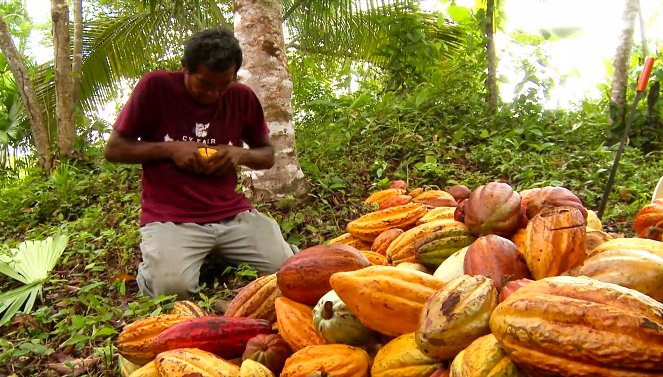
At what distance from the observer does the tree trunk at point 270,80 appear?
392cm

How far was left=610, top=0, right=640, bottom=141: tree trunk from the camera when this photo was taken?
17.3ft

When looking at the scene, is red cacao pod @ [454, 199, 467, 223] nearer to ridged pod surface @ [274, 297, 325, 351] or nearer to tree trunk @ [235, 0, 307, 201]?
ridged pod surface @ [274, 297, 325, 351]

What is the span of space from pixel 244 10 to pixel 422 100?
2.41m

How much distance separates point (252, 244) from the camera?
3.24m

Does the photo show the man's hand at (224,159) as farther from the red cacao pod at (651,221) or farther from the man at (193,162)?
the red cacao pod at (651,221)

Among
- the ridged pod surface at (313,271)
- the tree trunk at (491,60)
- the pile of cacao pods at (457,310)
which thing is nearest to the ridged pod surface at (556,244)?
the pile of cacao pods at (457,310)

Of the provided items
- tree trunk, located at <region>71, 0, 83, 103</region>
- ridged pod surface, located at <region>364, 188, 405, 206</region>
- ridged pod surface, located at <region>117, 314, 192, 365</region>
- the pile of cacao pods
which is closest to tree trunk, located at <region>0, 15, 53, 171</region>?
tree trunk, located at <region>71, 0, 83, 103</region>

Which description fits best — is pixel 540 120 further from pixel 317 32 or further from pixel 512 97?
pixel 317 32

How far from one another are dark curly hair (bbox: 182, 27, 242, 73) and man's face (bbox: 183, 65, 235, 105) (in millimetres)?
28

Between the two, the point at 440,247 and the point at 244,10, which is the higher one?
the point at 244,10

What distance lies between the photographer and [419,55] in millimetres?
6293

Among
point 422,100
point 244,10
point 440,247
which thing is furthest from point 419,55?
point 440,247

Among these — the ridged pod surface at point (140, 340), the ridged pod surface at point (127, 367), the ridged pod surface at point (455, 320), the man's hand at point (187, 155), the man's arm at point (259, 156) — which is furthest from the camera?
the man's arm at point (259, 156)

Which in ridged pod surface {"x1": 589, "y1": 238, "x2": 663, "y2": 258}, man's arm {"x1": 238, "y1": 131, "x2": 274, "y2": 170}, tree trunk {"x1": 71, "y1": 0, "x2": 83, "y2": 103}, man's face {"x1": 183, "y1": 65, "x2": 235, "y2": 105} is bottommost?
ridged pod surface {"x1": 589, "y1": 238, "x2": 663, "y2": 258}
